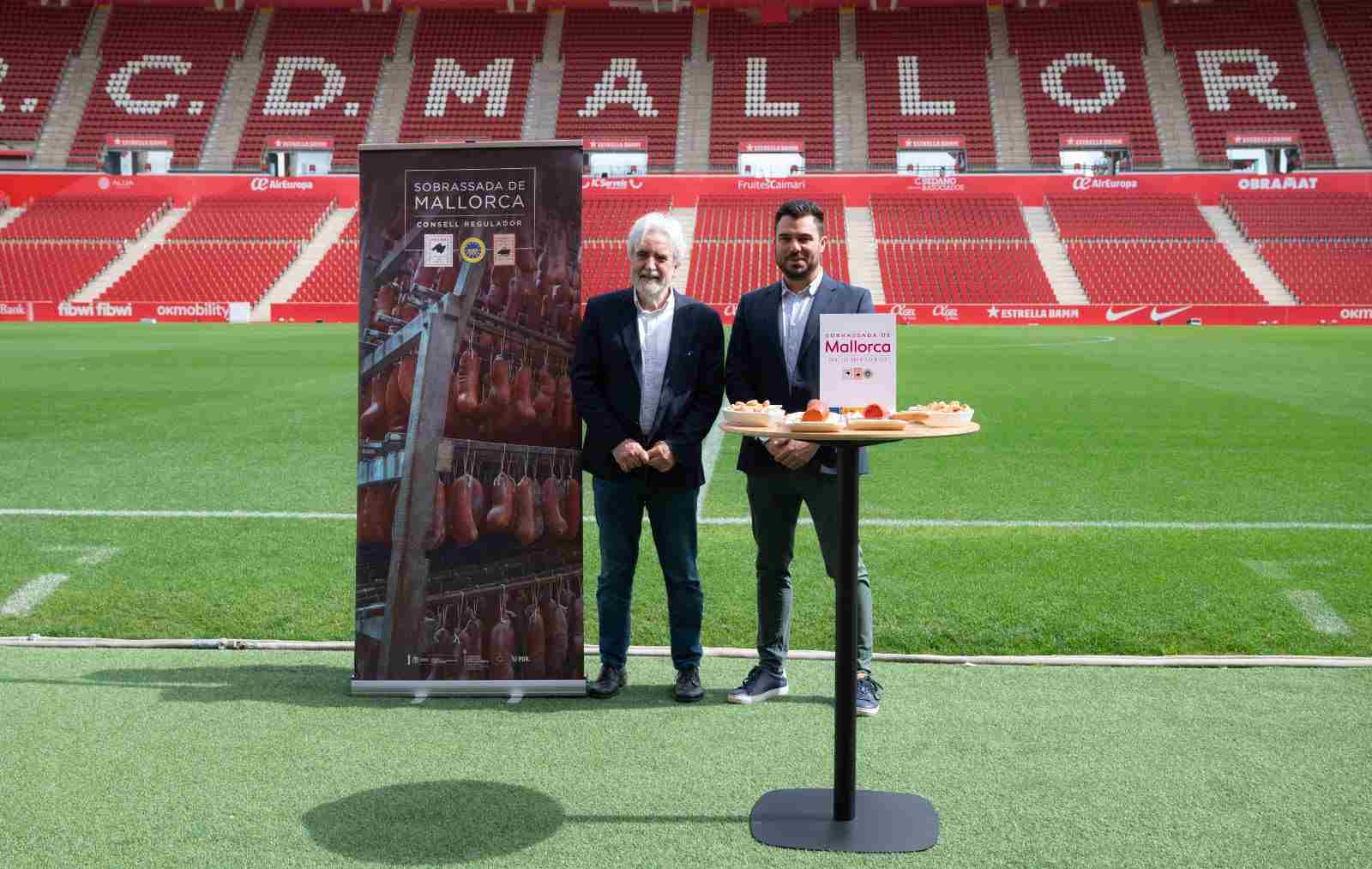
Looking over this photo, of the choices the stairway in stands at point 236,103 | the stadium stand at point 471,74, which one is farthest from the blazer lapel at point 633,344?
the stairway in stands at point 236,103

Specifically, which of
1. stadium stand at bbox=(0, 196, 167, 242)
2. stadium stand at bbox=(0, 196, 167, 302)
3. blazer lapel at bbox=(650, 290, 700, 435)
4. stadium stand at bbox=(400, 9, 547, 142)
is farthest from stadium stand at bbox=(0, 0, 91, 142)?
blazer lapel at bbox=(650, 290, 700, 435)

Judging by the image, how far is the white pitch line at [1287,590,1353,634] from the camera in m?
4.83

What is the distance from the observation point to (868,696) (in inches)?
159

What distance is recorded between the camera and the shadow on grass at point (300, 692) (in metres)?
4.11

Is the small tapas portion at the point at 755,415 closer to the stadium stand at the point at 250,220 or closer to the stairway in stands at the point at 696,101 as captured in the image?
the stadium stand at the point at 250,220

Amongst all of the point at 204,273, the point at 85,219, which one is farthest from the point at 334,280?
the point at 85,219

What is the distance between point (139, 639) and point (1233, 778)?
4.12 meters

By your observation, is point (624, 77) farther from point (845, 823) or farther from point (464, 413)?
point (845, 823)

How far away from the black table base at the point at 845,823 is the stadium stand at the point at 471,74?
40680mm

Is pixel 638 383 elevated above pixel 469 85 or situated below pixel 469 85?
below

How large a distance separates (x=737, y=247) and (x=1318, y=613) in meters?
32.1

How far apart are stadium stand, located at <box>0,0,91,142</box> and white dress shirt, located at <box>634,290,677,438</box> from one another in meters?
46.2

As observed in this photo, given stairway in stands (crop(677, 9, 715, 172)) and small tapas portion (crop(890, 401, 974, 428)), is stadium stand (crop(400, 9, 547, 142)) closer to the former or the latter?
stairway in stands (crop(677, 9, 715, 172))

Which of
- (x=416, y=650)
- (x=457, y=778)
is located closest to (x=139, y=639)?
(x=416, y=650)
